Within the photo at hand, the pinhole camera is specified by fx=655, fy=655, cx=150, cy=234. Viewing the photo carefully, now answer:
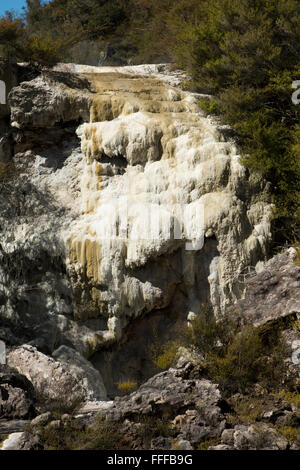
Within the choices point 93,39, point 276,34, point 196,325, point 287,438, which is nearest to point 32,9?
point 93,39

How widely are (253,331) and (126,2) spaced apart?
68.8ft

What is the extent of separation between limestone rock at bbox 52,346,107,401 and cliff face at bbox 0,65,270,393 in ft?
1.14

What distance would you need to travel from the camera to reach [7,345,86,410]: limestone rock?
1177cm

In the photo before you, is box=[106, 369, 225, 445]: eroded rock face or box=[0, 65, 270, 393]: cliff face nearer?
box=[106, 369, 225, 445]: eroded rock face

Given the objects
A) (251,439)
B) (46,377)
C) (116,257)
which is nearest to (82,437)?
(251,439)

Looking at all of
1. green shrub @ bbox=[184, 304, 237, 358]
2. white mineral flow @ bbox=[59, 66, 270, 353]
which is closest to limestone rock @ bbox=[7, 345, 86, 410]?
white mineral flow @ bbox=[59, 66, 270, 353]

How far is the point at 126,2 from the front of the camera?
28891 mm

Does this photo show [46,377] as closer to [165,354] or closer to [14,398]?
[14,398]

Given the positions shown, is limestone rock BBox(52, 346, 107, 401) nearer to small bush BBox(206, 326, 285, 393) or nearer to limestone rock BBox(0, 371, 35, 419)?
limestone rock BBox(0, 371, 35, 419)

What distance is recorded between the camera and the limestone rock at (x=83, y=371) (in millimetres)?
12758

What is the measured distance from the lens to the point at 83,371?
43.0 ft

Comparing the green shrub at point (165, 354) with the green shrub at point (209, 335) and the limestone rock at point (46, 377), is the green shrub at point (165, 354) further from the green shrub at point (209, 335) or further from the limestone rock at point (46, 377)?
the limestone rock at point (46, 377)

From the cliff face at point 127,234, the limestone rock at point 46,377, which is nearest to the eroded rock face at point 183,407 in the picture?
the limestone rock at point 46,377

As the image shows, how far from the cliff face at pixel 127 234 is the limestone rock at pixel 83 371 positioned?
13.6 inches
